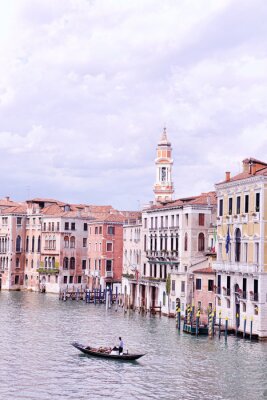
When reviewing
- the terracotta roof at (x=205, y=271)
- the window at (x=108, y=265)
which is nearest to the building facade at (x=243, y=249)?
the terracotta roof at (x=205, y=271)

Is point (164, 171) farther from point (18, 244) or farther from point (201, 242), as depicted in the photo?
point (201, 242)

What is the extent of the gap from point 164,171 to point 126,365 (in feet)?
231

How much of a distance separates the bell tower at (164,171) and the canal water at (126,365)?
158 feet

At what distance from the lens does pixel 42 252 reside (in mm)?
98938

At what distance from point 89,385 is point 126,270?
152 feet

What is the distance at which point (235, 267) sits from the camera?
5272 centimetres

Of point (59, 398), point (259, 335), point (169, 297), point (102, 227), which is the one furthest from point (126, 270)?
point (59, 398)

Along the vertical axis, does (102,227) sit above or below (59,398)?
above

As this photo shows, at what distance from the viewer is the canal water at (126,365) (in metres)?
33.7

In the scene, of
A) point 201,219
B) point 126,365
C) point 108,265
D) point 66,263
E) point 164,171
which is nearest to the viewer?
point 126,365

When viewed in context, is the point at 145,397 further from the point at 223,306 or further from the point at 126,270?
the point at 126,270

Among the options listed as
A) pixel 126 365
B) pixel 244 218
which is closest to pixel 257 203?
pixel 244 218

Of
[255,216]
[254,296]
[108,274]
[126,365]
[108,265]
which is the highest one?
[255,216]

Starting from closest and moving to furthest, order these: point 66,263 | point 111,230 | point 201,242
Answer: point 201,242, point 111,230, point 66,263
